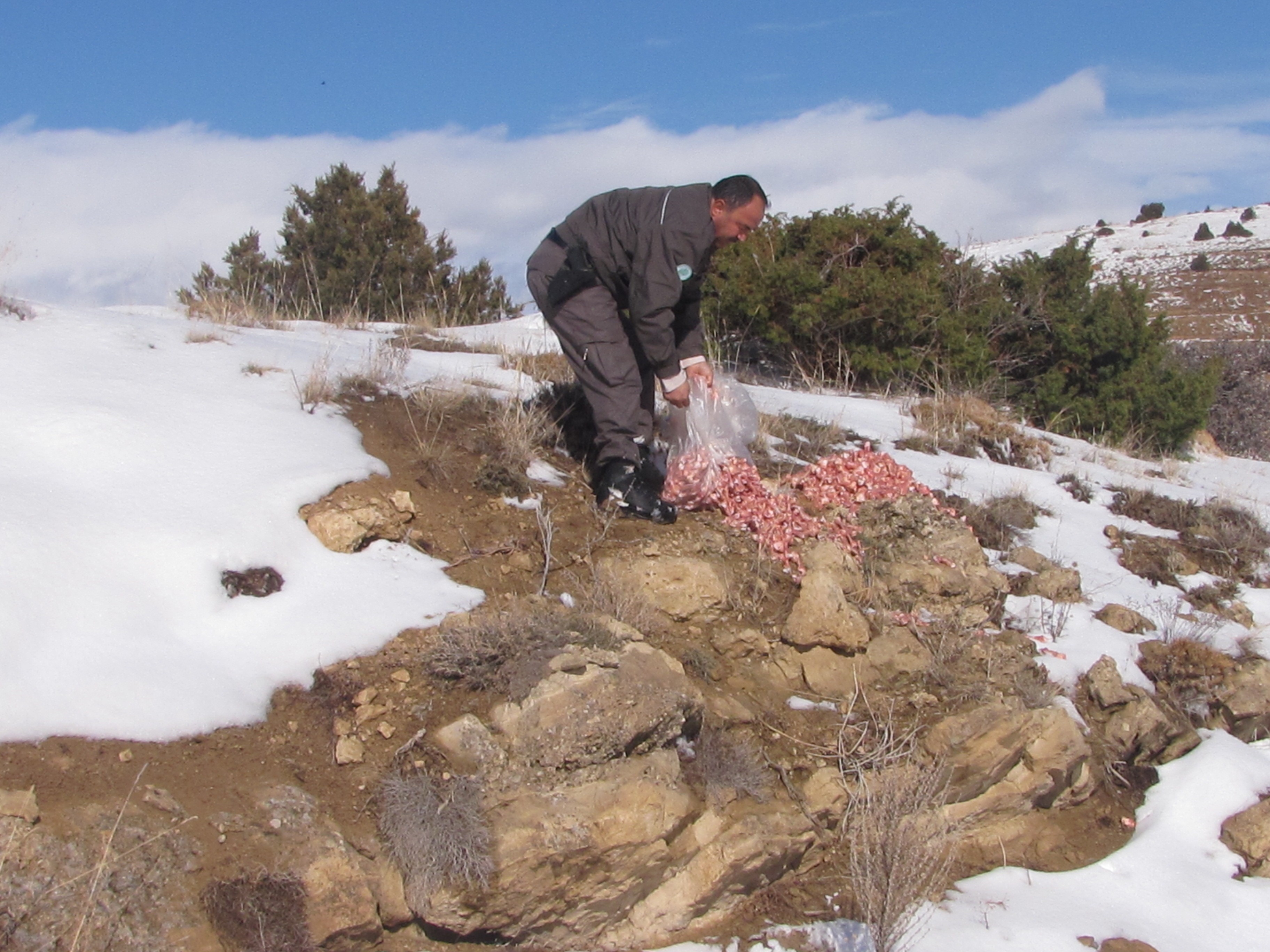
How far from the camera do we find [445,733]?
3654 millimetres

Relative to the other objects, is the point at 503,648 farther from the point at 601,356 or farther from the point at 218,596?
the point at 601,356

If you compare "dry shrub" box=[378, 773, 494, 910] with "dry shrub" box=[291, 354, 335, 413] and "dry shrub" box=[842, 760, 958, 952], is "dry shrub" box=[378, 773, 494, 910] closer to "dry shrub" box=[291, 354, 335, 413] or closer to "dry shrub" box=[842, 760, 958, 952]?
"dry shrub" box=[842, 760, 958, 952]

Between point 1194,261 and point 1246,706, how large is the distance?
1475 inches

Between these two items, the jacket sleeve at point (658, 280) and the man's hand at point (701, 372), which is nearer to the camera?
the jacket sleeve at point (658, 280)

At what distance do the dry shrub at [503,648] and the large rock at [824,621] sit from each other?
1.01m

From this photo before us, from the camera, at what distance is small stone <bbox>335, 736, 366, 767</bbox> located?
3.55 m

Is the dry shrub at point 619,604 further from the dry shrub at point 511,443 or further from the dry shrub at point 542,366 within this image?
the dry shrub at point 542,366

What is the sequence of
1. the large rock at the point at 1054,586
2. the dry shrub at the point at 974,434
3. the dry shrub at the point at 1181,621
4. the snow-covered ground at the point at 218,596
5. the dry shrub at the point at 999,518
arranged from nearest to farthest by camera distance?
the snow-covered ground at the point at 218,596, the dry shrub at the point at 1181,621, the large rock at the point at 1054,586, the dry shrub at the point at 999,518, the dry shrub at the point at 974,434

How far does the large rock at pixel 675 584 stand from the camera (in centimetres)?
469

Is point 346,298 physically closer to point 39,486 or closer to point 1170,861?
point 39,486

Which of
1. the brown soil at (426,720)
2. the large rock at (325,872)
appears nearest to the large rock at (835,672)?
the brown soil at (426,720)

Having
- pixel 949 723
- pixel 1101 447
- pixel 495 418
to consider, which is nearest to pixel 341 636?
pixel 495 418

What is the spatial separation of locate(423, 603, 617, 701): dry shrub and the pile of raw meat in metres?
1.47

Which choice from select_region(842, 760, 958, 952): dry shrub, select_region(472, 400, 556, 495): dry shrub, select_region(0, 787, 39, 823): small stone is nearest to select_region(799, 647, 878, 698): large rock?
select_region(842, 760, 958, 952): dry shrub
